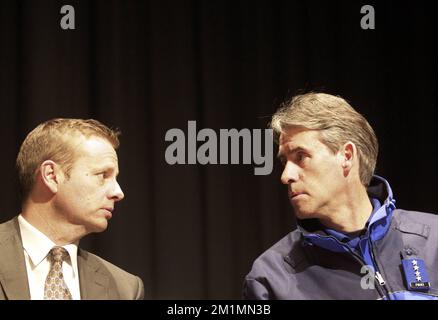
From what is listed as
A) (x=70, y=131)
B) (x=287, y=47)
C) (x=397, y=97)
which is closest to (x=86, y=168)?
(x=70, y=131)

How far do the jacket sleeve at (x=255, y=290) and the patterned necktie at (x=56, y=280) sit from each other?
0.63 m

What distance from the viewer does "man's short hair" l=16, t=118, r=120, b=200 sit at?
243cm

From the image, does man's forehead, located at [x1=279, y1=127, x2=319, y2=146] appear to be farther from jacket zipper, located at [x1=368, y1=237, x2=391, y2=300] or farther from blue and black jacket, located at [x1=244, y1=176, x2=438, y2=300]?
jacket zipper, located at [x1=368, y1=237, x2=391, y2=300]

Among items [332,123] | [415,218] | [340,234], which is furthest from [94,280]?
[415,218]

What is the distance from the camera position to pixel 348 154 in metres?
2.68

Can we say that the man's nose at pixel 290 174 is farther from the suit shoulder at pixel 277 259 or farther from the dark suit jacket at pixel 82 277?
the dark suit jacket at pixel 82 277

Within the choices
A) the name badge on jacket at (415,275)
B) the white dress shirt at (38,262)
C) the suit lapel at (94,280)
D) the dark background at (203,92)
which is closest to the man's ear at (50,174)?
the white dress shirt at (38,262)

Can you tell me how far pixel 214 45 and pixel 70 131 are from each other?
99 cm

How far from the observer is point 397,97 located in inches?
131

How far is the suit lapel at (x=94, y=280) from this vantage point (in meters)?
2.43

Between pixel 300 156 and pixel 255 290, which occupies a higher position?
pixel 300 156

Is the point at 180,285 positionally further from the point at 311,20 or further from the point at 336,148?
the point at 311,20

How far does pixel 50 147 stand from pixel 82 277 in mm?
457

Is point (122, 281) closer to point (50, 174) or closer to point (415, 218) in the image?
point (50, 174)
